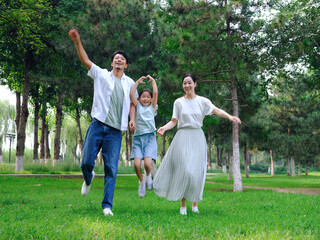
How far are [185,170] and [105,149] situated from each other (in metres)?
1.37

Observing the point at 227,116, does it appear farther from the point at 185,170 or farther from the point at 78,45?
the point at 78,45

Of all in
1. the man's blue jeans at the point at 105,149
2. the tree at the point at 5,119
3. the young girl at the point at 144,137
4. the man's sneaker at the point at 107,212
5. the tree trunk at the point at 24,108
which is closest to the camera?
the man's sneaker at the point at 107,212

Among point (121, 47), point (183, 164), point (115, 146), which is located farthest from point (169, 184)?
point (121, 47)

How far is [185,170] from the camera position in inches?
223

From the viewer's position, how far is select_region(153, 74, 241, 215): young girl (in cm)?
566

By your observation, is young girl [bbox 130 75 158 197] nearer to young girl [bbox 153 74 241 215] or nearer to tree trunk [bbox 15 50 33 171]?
young girl [bbox 153 74 241 215]

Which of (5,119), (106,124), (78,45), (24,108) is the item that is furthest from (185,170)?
(5,119)

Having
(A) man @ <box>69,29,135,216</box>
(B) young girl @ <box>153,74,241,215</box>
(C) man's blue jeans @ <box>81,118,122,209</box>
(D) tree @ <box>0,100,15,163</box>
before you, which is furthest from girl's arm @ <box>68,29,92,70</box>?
(D) tree @ <box>0,100,15,163</box>

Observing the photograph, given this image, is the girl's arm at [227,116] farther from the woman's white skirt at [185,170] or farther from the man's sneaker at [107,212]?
the man's sneaker at [107,212]

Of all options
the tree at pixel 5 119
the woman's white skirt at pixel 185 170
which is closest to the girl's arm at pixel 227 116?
the woman's white skirt at pixel 185 170

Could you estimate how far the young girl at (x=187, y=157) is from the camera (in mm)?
5664

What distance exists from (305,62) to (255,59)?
7.00 feet

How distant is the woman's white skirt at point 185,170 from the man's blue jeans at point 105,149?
97 cm

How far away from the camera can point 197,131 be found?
5828mm
